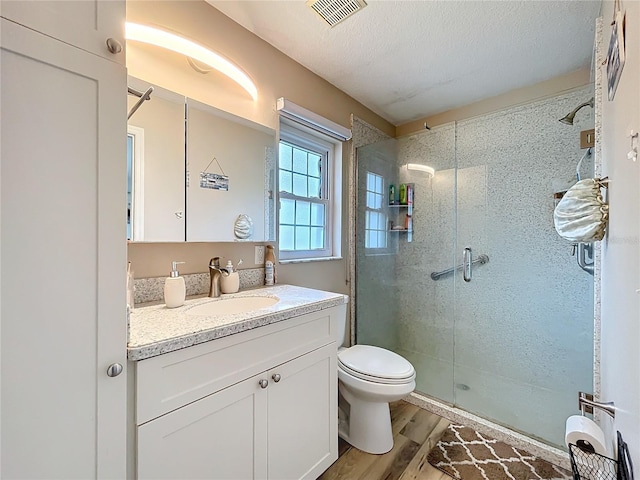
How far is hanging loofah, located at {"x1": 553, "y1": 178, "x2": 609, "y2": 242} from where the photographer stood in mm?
1003

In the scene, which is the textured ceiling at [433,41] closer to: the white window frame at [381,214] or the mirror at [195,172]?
the mirror at [195,172]

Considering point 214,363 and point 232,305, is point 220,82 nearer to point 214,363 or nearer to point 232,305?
point 232,305

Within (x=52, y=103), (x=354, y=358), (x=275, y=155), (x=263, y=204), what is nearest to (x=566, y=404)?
(x=354, y=358)

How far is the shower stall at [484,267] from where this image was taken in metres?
1.95

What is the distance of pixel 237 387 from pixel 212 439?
17cm

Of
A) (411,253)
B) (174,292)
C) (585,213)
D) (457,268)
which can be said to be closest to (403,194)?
(411,253)

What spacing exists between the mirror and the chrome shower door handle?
64.3 inches

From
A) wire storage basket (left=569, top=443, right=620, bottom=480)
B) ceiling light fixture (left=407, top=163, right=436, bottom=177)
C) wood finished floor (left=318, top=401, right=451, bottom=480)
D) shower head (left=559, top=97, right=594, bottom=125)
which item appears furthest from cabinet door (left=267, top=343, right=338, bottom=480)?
shower head (left=559, top=97, right=594, bottom=125)

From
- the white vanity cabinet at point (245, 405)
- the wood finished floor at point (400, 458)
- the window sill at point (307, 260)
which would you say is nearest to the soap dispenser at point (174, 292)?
the white vanity cabinet at point (245, 405)

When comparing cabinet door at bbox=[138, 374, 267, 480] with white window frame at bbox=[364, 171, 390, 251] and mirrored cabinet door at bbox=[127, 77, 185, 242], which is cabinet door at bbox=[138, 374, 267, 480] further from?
white window frame at bbox=[364, 171, 390, 251]

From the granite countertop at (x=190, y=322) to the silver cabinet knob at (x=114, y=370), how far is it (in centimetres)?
3

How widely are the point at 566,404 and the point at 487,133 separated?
6.54 feet

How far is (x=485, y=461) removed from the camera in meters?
1.57

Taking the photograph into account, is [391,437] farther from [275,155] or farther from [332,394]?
[275,155]
